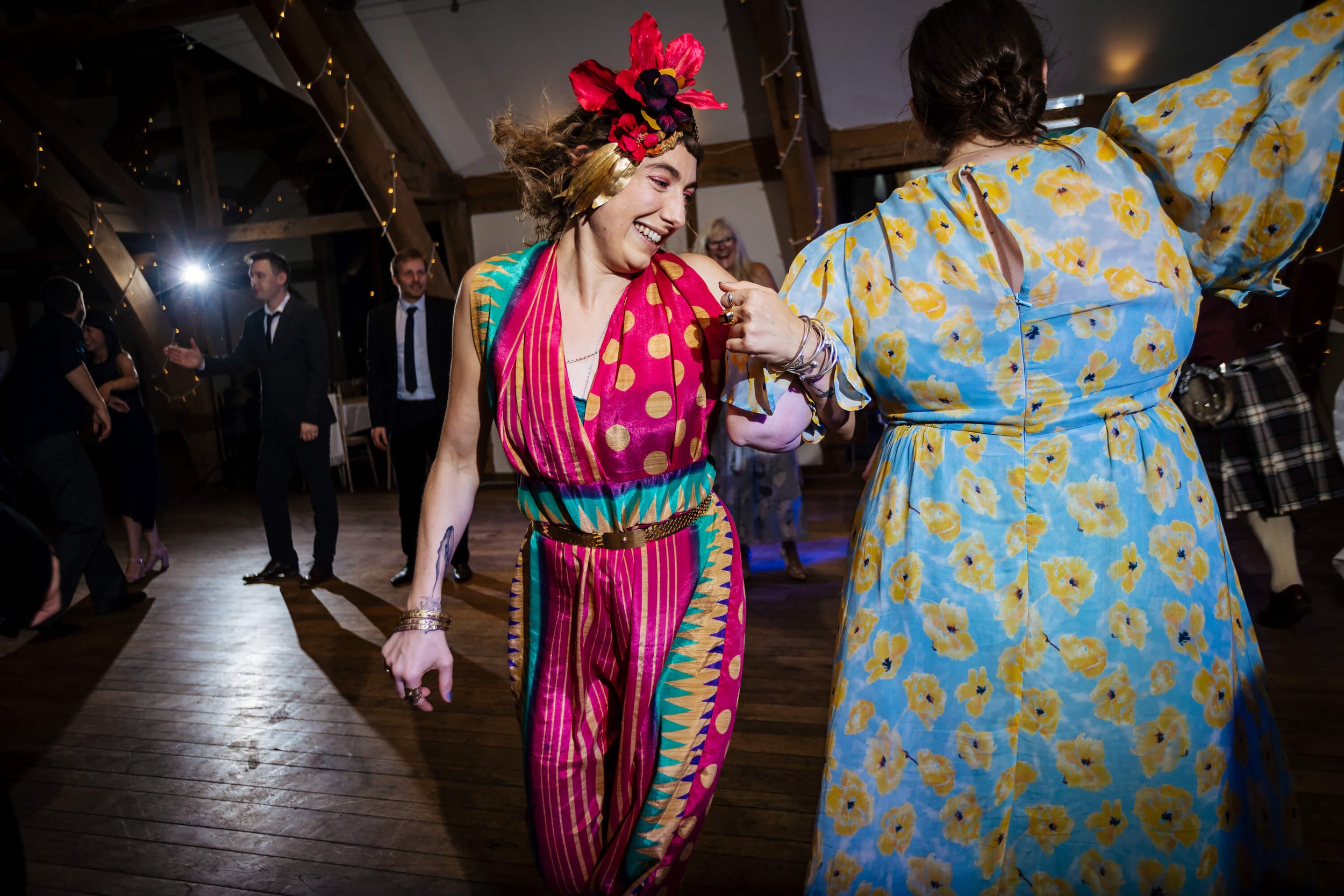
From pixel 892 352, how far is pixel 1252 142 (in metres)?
0.44

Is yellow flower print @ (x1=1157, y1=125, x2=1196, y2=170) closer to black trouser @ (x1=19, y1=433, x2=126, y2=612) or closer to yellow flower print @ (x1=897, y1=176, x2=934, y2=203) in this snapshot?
yellow flower print @ (x1=897, y1=176, x2=934, y2=203)

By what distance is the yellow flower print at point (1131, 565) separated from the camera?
99 centimetres

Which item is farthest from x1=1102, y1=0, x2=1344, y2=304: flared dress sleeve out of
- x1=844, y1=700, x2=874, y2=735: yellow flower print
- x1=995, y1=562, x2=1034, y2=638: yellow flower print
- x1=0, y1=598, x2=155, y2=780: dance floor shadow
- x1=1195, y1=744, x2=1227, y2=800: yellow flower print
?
x1=0, y1=598, x2=155, y2=780: dance floor shadow

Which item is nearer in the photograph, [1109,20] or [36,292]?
[1109,20]

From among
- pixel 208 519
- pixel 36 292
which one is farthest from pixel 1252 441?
Answer: pixel 36 292

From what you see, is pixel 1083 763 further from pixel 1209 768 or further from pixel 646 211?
pixel 646 211

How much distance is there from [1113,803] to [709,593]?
2.10 feet

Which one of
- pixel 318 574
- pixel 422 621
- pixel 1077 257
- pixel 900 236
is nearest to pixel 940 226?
pixel 900 236

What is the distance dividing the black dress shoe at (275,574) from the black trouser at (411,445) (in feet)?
2.76

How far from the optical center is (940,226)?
3.41 ft

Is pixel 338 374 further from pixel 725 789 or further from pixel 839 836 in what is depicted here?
pixel 839 836

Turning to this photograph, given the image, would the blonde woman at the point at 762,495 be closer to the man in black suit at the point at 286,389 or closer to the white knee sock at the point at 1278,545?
the white knee sock at the point at 1278,545

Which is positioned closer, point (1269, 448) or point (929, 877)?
point (929, 877)

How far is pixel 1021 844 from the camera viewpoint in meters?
1.04
